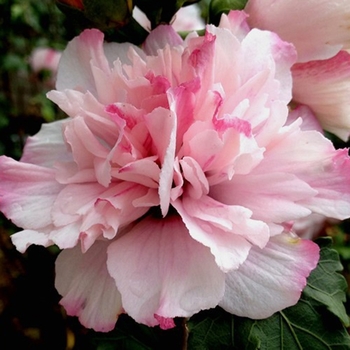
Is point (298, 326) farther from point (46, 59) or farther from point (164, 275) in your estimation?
point (46, 59)

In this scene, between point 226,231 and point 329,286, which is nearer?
point 226,231

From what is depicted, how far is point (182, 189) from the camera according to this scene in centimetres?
37

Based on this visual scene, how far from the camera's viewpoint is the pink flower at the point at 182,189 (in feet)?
1.13

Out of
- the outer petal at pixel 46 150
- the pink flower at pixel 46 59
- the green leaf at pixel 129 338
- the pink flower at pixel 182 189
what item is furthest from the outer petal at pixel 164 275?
the pink flower at pixel 46 59

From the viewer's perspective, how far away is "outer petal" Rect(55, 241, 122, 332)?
37 cm

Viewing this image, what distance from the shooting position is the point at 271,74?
1.25 ft

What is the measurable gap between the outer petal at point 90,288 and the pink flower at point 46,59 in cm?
138

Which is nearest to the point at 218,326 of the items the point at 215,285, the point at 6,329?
the point at 215,285

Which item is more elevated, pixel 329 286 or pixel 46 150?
pixel 46 150

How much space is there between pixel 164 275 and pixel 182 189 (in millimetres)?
62

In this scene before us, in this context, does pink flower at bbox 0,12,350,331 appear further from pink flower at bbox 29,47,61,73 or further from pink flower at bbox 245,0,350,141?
pink flower at bbox 29,47,61,73

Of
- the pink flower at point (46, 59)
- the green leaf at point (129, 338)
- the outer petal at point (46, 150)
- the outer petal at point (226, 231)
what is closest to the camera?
the outer petal at point (226, 231)

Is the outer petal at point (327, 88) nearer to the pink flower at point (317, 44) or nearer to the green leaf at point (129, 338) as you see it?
the pink flower at point (317, 44)

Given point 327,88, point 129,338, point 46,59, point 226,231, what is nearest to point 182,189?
point 226,231
